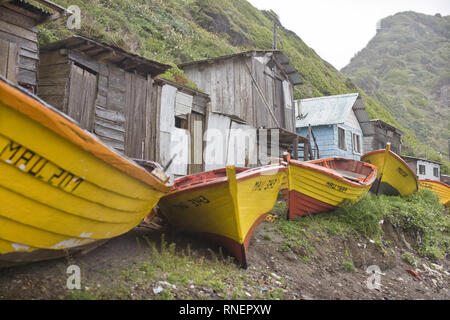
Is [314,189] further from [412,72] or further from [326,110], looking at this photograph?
[412,72]

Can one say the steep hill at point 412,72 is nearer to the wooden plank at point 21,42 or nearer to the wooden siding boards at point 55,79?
the wooden siding boards at point 55,79

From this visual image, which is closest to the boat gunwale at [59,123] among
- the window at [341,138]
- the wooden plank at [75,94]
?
the wooden plank at [75,94]

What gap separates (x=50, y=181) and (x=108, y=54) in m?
5.17

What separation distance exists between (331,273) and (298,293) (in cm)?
178

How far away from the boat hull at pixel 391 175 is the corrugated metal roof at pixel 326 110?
23.5 ft

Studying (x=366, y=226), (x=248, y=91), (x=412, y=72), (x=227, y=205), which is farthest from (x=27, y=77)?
(x=412, y=72)

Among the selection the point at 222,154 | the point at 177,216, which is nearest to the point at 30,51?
the point at 177,216

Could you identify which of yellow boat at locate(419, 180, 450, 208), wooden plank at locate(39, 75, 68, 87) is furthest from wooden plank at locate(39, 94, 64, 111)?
yellow boat at locate(419, 180, 450, 208)

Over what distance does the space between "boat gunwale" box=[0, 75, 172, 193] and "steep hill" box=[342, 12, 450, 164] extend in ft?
129

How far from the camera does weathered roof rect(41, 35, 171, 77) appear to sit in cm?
704

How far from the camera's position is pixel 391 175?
12.6 meters

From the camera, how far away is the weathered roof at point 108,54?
704 cm

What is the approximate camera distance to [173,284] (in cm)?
414
